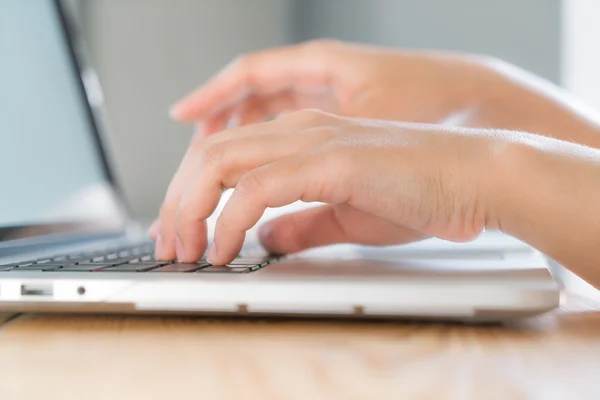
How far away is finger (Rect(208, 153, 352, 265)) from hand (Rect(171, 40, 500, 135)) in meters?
0.37

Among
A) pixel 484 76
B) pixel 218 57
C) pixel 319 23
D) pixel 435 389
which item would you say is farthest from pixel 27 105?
pixel 319 23

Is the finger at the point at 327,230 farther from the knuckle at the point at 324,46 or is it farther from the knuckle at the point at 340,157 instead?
the knuckle at the point at 324,46

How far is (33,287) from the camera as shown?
0.46 meters

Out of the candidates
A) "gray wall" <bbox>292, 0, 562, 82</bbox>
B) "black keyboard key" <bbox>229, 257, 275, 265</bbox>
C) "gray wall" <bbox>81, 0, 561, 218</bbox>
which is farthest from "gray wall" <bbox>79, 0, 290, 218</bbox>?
"black keyboard key" <bbox>229, 257, 275, 265</bbox>

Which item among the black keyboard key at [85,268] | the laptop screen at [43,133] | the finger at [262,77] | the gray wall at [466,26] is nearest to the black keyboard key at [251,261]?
the black keyboard key at [85,268]

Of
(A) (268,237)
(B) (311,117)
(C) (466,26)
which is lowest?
(A) (268,237)

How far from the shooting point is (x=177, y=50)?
5.85 ft

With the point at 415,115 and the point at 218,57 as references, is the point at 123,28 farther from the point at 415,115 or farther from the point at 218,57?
the point at 415,115

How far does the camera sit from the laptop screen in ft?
2.45

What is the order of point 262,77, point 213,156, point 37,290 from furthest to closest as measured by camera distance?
1. point 262,77
2. point 213,156
3. point 37,290

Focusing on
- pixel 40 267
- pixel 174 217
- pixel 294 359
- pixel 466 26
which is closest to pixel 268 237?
pixel 174 217

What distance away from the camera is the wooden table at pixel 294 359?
11.7 inches

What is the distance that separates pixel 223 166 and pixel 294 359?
24 centimetres

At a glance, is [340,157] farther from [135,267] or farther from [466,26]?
[466,26]
